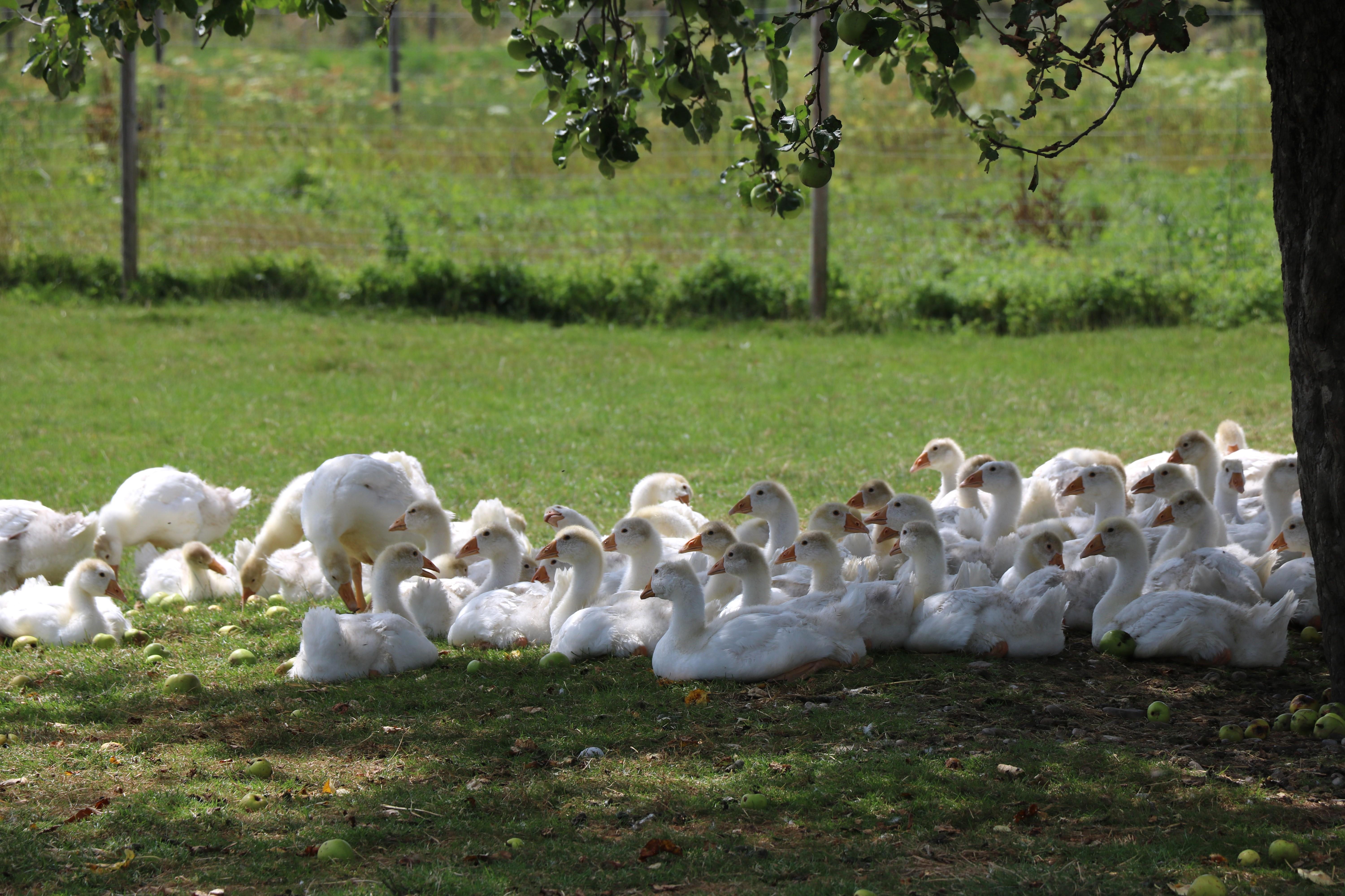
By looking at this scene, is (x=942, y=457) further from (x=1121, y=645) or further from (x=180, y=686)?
(x=180, y=686)

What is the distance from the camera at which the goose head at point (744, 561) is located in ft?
19.7

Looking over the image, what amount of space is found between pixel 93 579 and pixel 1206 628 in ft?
16.9

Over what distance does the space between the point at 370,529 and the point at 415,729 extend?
219 cm

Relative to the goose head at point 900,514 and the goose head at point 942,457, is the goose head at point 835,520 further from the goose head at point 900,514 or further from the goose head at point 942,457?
the goose head at point 942,457

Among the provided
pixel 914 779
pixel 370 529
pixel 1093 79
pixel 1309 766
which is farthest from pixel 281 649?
pixel 1093 79

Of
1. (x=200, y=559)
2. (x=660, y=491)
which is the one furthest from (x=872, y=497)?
(x=200, y=559)

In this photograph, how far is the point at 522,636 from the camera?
6.36 meters

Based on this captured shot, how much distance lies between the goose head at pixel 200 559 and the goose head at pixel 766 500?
286 cm

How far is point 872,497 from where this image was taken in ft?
24.4

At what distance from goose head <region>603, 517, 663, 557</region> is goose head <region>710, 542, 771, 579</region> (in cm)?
62

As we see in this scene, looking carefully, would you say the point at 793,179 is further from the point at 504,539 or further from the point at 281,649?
the point at 281,649

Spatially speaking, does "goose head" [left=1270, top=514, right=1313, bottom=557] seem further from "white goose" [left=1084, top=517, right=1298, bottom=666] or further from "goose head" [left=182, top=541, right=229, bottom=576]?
"goose head" [left=182, top=541, right=229, bottom=576]

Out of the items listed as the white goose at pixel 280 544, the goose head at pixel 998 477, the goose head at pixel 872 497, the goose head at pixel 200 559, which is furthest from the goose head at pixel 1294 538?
the goose head at pixel 200 559

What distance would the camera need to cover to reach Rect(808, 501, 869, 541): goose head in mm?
6867
